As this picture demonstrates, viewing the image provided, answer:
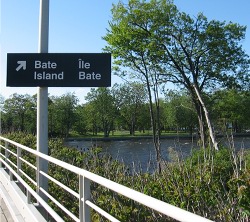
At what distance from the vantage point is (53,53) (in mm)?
6418

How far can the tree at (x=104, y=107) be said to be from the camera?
284ft

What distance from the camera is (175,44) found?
1131 inches

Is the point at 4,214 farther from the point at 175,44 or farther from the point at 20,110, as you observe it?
the point at 20,110

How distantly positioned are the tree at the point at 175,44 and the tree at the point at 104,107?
57.1 metres

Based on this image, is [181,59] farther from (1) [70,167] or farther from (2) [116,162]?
(1) [70,167]

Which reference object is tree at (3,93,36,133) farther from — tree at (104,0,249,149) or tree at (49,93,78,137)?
tree at (104,0,249,149)

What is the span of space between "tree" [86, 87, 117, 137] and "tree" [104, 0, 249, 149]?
57.1m

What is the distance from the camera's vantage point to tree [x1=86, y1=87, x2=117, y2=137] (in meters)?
86.6

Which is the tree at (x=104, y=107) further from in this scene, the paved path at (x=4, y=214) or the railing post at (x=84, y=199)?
the railing post at (x=84, y=199)

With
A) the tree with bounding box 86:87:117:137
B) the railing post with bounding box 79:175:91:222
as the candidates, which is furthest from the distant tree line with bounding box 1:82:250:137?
the railing post with bounding box 79:175:91:222

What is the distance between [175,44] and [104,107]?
5906 cm

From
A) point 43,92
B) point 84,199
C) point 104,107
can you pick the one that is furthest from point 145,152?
point 104,107

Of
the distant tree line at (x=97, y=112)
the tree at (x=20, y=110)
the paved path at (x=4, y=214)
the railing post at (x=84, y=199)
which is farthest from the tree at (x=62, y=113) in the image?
the railing post at (x=84, y=199)

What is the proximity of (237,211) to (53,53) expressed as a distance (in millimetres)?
3793
